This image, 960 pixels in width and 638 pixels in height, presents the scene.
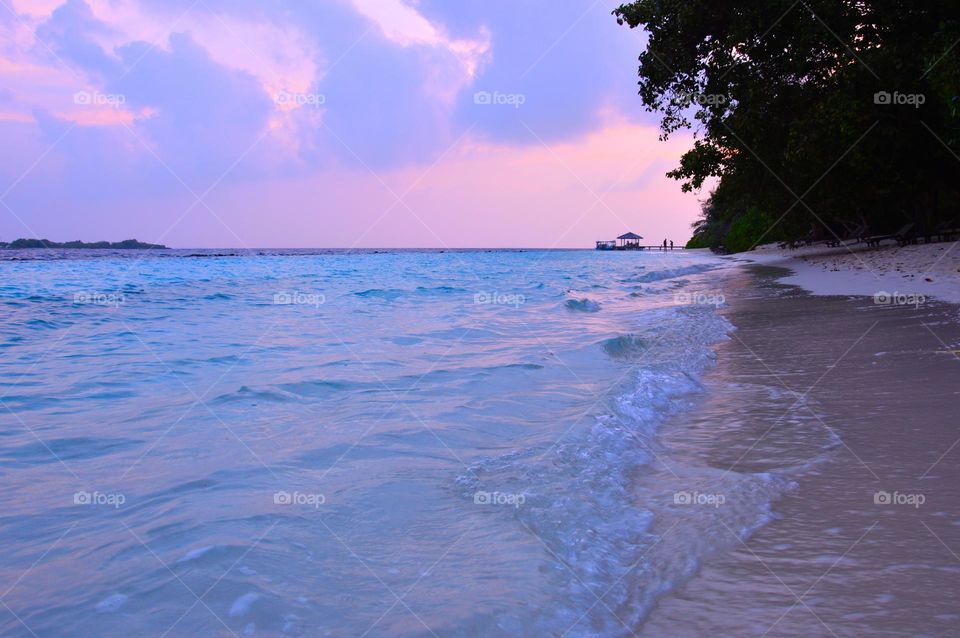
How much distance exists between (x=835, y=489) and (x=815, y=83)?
1958cm

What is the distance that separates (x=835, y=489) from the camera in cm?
358

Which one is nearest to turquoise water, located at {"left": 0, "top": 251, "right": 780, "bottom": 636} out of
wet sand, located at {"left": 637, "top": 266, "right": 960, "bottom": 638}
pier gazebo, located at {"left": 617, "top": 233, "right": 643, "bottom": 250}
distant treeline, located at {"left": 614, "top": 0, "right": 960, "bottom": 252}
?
wet sand, located at {"left": 637, "top": 266, "right": 960, "bottom": 638}

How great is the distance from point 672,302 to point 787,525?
15.2 meters

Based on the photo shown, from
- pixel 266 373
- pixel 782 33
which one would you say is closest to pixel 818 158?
pixel 782 33

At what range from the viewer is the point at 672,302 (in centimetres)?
1789

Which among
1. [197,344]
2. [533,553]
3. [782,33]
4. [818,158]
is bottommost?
[533,553]

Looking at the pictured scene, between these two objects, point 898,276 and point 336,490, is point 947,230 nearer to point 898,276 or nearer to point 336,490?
point 898,276

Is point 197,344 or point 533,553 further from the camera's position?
point 197,344

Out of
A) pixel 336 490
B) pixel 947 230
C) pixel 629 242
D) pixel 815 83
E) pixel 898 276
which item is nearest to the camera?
pixel 336 490

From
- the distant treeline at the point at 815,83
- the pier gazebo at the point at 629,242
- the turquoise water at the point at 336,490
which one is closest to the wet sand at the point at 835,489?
the turquoise water at the point at 336,490

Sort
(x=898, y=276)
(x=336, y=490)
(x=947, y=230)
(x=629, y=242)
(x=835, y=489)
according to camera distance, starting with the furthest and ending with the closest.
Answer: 1. (x=629, y=242)
2. (x=947, y=230)
3. (x=898, y=276)
4. (x=336, y=490)
5. (x=835, y=489)

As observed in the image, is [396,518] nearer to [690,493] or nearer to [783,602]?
[690,493]

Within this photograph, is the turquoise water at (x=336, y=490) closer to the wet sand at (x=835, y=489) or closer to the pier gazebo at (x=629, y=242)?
the wet sand at (x=835, y=489)

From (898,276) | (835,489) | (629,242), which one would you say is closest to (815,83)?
(898,276)
